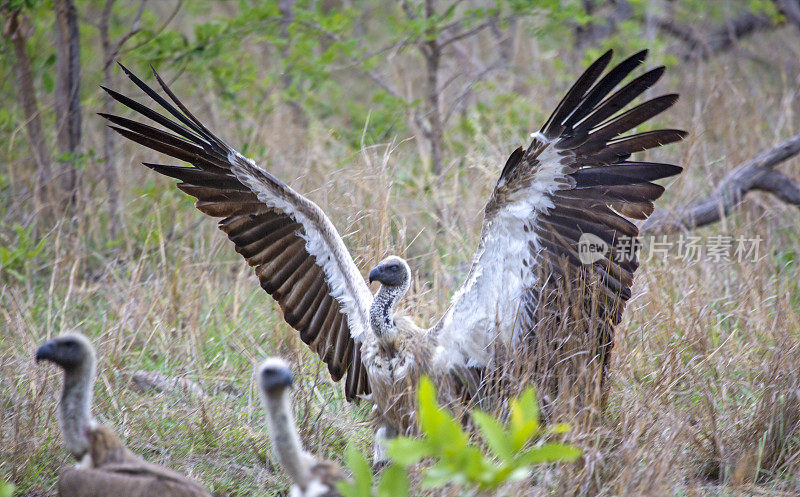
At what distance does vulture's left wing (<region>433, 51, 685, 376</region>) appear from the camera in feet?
11.0

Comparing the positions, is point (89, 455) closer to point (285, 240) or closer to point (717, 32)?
point (285, 240)

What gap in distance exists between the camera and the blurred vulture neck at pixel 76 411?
2898mm

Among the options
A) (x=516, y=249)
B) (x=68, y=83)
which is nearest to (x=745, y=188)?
(x=516, y=249)

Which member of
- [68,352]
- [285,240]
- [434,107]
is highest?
[434,107]

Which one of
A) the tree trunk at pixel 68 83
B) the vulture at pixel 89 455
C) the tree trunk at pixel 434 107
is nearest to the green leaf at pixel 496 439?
the vulture at pixel 89 455

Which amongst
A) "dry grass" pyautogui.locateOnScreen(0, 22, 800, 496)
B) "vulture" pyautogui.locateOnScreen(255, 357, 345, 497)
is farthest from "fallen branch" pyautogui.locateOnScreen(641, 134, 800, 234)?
"vulture" pyautogui.locateOnScreen(255, 357, 345, 497)

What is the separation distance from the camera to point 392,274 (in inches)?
147

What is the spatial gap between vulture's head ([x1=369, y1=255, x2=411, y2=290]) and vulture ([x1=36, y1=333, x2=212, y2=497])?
50.6 inches

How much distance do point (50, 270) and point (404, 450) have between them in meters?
4.21

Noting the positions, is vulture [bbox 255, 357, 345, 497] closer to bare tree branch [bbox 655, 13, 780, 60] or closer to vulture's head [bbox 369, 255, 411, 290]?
vulture's head [bbox 369, 255, 411, 290]

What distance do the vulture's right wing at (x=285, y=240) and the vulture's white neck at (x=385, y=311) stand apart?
0.64 ft

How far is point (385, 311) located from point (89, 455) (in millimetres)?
1400

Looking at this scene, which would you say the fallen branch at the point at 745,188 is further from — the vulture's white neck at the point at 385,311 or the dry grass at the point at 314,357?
the vulture's white neck at the point at 385,311

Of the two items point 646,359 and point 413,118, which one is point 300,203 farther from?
point 413,118
